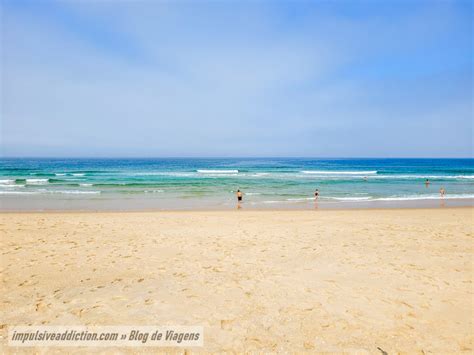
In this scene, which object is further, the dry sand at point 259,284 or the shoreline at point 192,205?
the shoreline at point 192,205

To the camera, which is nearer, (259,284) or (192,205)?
(259,284)

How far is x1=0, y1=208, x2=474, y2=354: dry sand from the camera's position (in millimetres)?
4090

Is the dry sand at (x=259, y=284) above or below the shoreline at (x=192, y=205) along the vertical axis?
above

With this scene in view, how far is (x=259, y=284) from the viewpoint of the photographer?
5660 mm

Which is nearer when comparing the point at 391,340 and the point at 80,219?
the point at 391,340

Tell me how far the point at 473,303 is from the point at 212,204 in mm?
15528

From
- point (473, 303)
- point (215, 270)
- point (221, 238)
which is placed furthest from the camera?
point (221, 238)

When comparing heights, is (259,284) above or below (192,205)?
above

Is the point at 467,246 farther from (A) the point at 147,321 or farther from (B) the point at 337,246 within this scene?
(A) the point at 147,321

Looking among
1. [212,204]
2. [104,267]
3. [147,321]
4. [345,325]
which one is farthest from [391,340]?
[212,204]

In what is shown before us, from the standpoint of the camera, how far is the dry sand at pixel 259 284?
409cm

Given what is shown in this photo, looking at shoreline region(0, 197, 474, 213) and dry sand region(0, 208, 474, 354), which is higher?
dry sand region(0, 208, 474, 354)

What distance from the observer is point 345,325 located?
13.9ft

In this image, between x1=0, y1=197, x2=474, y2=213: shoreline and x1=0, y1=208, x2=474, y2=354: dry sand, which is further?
x1=0, y1=197, x2=474, y2=213: shoreline
